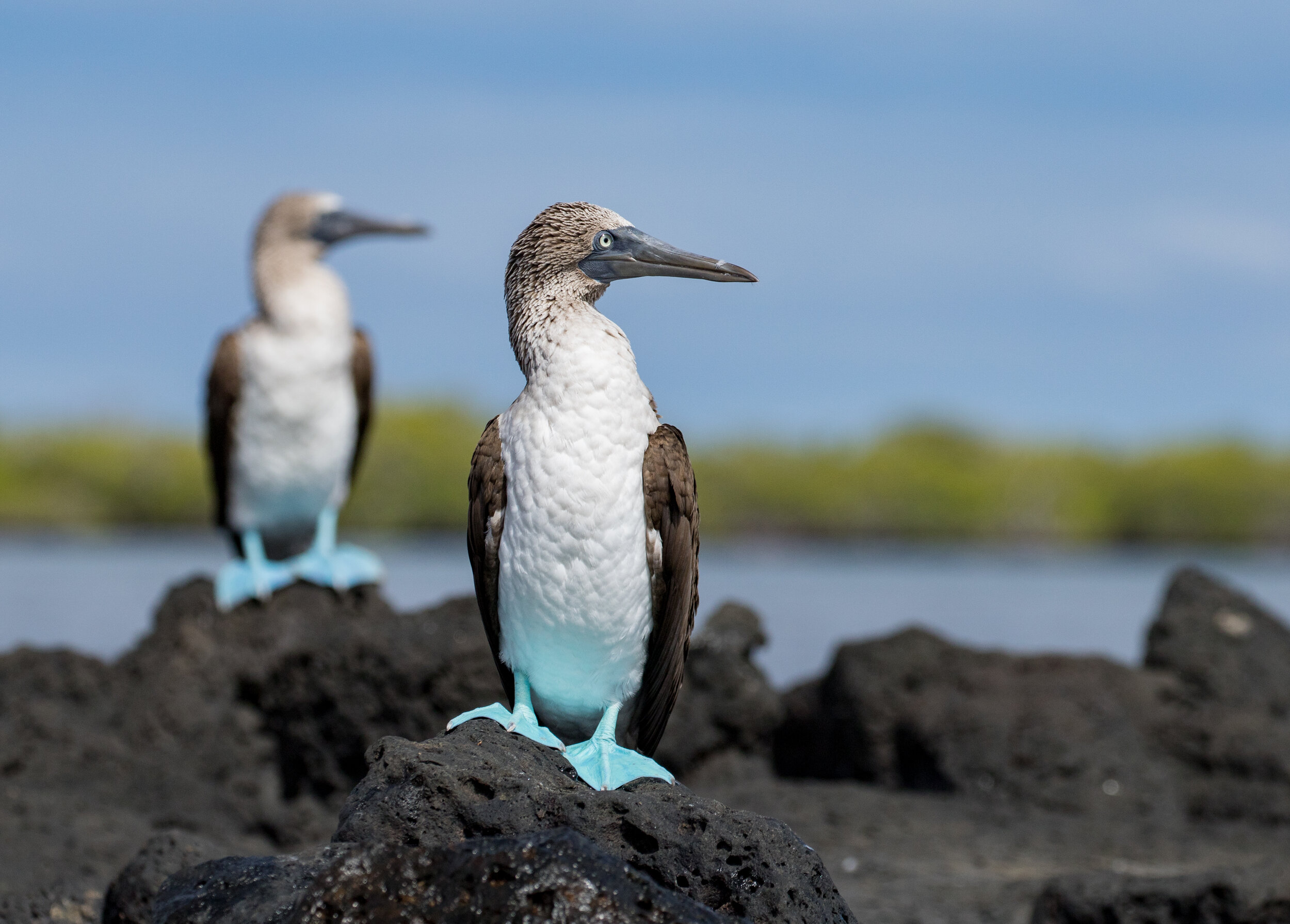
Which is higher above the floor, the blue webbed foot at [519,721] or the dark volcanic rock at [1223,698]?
the blue webbed foot at [519,721]

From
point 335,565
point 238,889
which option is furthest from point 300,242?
point 238,889

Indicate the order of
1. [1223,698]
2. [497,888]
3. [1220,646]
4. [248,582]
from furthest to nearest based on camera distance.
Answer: [1220,646] → [1223,698] → [248,582] → [497,888]

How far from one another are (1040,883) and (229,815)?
4783mm

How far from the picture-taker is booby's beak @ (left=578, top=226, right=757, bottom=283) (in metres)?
4.39

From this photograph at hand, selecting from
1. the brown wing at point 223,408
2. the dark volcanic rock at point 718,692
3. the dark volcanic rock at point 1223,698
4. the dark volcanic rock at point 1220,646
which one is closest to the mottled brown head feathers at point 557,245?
the dark volcanic rock at point 718,692

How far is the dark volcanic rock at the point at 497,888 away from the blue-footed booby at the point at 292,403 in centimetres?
584

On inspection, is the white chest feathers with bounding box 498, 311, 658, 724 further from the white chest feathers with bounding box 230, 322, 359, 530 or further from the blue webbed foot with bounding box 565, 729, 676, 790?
the white chest feathers with bounding box 230, 322, 359, 530

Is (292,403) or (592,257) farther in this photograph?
(292,403)

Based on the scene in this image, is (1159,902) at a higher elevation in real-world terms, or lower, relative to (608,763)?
lower

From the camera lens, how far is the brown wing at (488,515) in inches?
172

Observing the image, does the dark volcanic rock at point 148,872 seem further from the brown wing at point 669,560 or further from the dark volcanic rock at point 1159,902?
the dark volcanic rock at point 1159,902

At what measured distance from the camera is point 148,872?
5156 mm

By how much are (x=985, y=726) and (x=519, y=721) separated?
563 cm

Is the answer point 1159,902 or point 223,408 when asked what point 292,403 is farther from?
point 1159,902
